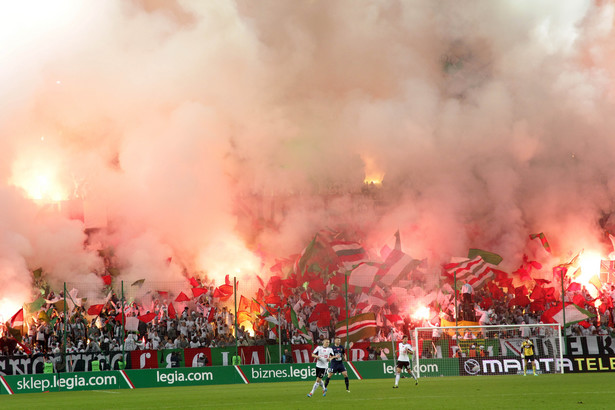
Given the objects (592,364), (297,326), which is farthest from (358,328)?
(592,364)

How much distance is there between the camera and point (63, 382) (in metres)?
31.2

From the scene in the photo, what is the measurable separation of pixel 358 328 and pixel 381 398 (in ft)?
61.0

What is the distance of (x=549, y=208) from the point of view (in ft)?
177

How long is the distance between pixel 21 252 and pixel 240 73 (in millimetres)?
17109

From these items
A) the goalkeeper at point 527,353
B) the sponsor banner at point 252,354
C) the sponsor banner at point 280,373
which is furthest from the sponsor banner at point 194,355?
the goalkeeper at point 527,353

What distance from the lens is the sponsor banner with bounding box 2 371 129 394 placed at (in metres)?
30.5

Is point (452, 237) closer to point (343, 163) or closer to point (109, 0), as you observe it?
point (343, 163)

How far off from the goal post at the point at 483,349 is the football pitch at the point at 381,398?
21.8 feet

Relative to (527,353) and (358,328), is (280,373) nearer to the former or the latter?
(358,328)

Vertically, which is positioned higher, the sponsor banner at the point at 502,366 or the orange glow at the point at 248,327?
the orange glow at the point at 248,327

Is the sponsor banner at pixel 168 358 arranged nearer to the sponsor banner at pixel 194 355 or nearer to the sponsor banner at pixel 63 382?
the sponsor banner at pixel 194 355

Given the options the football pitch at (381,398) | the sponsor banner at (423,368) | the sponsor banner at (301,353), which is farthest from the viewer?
the sponsor banner at (301,353)

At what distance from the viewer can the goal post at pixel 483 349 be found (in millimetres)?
33375

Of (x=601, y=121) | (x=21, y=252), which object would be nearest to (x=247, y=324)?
(x=21, y=252)
